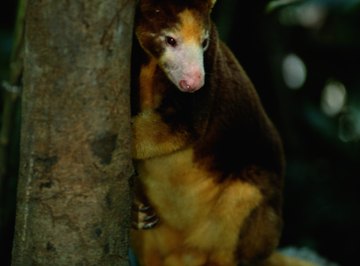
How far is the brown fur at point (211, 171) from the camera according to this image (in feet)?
10.4

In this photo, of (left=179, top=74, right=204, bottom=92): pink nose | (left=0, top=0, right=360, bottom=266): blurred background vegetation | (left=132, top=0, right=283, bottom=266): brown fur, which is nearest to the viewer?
(left=179, top=74, right=204, bottom=92): pink nose

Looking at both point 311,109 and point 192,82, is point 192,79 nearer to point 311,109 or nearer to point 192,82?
point 192,82

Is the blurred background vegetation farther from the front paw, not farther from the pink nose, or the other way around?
the pink nose

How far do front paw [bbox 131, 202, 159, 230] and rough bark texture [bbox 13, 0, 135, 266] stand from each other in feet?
3.08

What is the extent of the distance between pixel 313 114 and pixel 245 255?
125 inches

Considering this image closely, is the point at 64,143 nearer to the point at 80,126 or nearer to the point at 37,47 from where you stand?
the point at 80,126

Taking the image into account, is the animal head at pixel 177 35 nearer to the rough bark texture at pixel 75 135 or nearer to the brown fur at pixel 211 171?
the brown fur at pixel 211 171

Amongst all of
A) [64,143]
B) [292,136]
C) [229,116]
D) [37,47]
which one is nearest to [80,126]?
[64,143]

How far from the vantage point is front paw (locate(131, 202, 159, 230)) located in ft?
11.4

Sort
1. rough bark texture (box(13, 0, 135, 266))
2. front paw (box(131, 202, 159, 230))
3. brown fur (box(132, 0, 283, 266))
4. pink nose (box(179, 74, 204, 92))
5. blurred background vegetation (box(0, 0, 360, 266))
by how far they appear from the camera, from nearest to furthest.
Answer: rough bark texture (box(13, 0, 135, 266)) → pink nose (box(179, 74, 204, 92)) → brown fur (box(132, 0, 283, 266)) → front paw (box(131, 202, 159, 230)) → blurred background vegetation (box(0, 0, 360, 266))

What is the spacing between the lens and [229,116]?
3557 mm

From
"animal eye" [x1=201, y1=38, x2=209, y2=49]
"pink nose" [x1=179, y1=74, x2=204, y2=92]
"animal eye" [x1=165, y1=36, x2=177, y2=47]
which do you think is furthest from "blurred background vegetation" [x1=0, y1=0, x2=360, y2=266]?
"pink nose" [x1=179, y1=74, x2=204, y2=92]

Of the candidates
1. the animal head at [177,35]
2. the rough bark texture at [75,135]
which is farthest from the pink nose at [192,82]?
the rough bark texture at [75,135]

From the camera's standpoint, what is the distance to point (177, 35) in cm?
285
